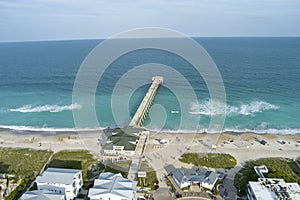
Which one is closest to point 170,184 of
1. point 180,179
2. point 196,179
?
point 180,179

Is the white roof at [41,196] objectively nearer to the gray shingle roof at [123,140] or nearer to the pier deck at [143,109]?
the gray shingle roof at [123,140]

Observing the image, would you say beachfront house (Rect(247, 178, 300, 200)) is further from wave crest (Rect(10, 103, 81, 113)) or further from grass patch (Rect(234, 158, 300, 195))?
wave crest (Rect(10, 103, 81, 113))

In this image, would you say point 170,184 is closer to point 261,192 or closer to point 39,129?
point 261,192

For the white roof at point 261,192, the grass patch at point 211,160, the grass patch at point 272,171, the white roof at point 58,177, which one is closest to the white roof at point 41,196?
the white roof at point 58,177

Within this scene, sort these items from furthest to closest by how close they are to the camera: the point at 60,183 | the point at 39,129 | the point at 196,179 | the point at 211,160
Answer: the point at 39,129 → the point at 211,160 → the point at 196,179 → the point at 60,183

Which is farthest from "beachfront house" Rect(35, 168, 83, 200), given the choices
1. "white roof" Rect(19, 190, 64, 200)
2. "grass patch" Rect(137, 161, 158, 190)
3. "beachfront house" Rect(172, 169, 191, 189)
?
"beachfront house" Rect(172, 169, 191, 189)
